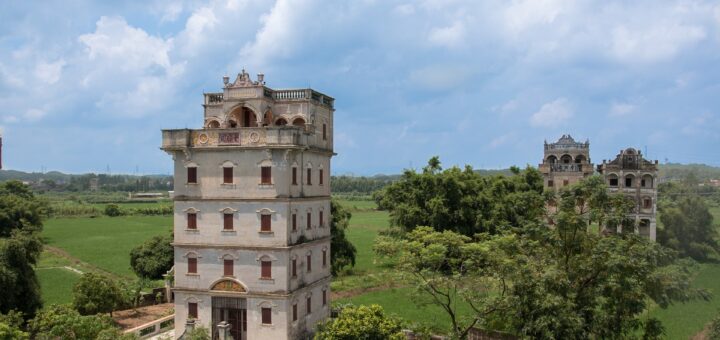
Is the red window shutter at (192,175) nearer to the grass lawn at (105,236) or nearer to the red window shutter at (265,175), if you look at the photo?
the red window shutter at (265,175)

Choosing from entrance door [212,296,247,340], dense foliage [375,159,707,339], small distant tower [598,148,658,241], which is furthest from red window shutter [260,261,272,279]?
small distant tower [598,148,658,241]

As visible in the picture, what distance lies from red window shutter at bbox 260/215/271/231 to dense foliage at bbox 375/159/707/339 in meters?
6.15

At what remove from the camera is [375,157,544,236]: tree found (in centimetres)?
5672

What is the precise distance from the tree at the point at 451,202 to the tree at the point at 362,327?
28.6 metres

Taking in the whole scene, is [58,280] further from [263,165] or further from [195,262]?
[263,165]

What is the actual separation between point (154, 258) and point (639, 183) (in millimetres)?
47657

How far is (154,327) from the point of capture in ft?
110

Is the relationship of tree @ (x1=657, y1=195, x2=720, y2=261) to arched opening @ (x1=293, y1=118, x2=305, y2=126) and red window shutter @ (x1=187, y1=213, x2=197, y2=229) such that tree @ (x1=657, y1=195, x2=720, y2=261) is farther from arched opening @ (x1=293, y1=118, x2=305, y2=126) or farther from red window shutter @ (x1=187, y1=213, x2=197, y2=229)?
red window shutter @ (x1=187, y1=213, x2=197, y2=229)

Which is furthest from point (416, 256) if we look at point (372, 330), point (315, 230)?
point (315, 230)

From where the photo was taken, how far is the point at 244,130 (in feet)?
101

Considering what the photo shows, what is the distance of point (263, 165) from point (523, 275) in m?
13.9

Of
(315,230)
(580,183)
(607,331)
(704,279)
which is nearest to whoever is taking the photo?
(607,331)

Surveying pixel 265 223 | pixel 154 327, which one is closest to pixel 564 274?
pixel 265 223

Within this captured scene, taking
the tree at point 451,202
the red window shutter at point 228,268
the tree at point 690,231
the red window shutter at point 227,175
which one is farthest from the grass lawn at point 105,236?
the tree at point 690,231
